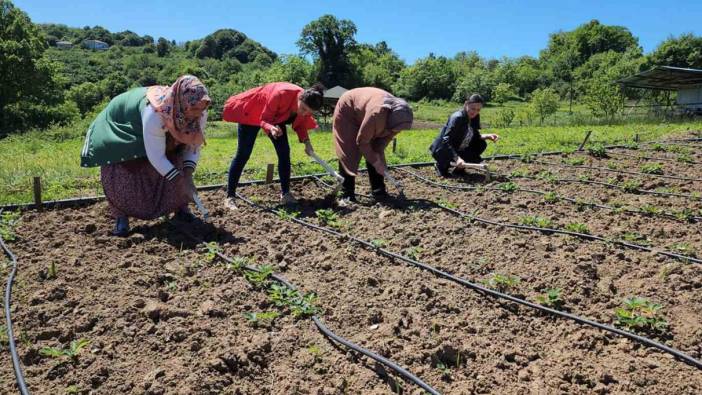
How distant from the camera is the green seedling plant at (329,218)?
4.15 meters

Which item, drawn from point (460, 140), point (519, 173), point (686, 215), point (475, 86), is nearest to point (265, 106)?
point (460, 140)

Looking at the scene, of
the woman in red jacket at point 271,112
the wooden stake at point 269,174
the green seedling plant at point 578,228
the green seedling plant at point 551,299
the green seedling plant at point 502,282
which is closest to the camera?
the green seedling plant at point 551,299

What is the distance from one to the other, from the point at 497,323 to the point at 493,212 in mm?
2072

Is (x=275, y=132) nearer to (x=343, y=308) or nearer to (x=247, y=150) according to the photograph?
(x=247, y=150)

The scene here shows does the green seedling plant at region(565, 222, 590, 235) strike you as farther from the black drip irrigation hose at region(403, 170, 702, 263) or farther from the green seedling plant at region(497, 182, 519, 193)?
the green seedling plant at region(497, 182, 519, 193)

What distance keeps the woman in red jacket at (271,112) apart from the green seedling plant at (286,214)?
42cm

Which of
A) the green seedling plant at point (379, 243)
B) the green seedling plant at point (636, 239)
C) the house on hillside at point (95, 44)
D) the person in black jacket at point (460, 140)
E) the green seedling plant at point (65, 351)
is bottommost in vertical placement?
the green seedling plant at point (65, 351)

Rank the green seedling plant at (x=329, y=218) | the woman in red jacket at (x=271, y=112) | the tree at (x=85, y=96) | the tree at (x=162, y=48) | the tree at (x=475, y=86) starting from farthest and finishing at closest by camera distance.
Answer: the tree at (x=162, y=48), the tree at (x=85, y=96), the tree at (x=475, y=86), the woman in red jacket at (x=271, y=112), the green seedling plant at (x=329, y=218)

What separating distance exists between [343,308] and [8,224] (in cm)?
294

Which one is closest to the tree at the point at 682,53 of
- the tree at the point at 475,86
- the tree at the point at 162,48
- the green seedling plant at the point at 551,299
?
the tree at the point at 475,86

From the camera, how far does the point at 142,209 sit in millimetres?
3773

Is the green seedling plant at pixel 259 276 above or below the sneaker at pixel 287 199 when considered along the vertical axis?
below

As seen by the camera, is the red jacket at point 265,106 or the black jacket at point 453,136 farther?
the black jacket at point 453,136

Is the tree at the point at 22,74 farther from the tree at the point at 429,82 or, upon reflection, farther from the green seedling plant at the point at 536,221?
the tree at the point at 429,82
